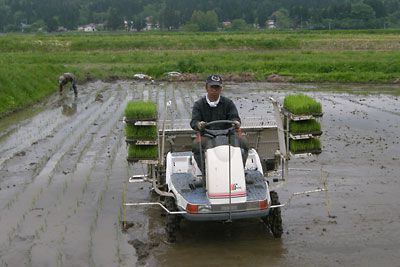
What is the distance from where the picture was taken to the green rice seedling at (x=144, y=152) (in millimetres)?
8352

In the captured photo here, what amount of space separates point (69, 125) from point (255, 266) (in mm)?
10586

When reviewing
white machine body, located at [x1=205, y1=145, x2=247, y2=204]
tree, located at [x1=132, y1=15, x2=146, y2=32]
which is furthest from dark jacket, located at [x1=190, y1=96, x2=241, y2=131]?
tree, located at [x1=132, y1=15, x2=146, y2=32]

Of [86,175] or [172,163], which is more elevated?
[172,163]

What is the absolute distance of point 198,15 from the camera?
376ft

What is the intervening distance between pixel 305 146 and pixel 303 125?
315 mm

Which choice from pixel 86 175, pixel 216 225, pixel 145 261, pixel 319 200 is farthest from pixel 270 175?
pixel 86 175

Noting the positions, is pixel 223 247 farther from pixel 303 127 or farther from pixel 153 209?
pixel 303 127

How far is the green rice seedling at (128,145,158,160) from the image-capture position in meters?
8.35

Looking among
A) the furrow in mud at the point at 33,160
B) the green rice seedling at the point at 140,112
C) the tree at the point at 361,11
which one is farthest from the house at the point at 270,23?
the green rice seedling at the point at 140,112

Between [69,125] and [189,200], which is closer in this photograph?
[189,200]

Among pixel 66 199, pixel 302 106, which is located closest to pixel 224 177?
pixel 302 106

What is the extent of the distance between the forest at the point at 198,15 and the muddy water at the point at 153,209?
95.0 meters

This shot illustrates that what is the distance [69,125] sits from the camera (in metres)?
15.9

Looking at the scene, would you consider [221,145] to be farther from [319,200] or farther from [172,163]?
[319,200]
